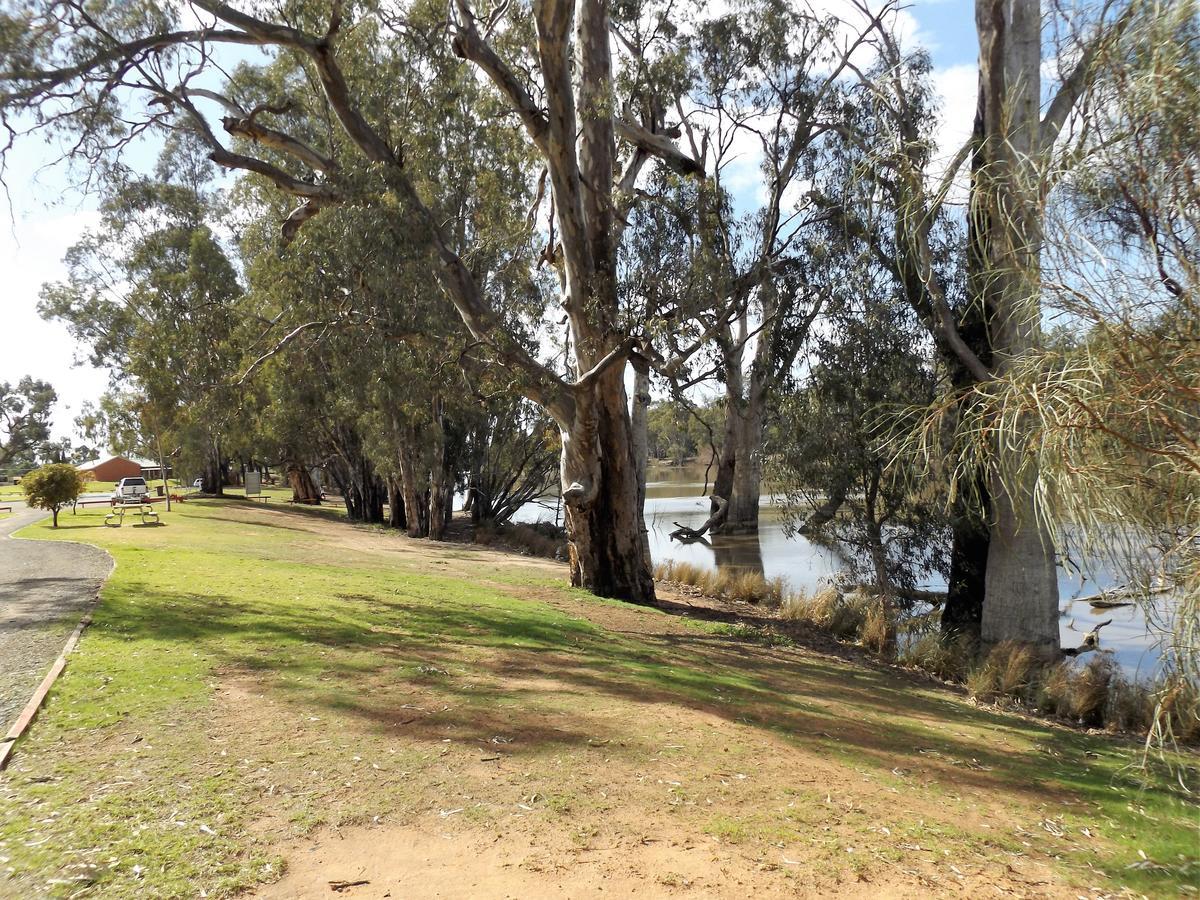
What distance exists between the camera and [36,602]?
30.2 feet

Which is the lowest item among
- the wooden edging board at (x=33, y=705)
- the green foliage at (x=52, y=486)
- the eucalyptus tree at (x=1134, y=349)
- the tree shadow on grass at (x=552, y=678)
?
the wooden edging board at (x=33, y=705)

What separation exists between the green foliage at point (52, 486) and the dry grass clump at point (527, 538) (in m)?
10.2

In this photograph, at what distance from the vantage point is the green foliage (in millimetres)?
19297

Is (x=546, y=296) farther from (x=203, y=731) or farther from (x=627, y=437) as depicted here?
(x=203, y=731)

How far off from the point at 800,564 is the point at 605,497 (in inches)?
382

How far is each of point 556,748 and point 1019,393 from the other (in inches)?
137

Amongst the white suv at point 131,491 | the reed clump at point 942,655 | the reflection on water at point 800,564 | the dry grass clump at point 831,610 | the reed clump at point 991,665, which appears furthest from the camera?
the white suv at point 131,491

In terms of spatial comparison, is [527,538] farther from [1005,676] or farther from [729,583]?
[1005,676]

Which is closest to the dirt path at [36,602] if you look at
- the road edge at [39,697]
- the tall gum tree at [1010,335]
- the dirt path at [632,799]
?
the road edge at [39,697]

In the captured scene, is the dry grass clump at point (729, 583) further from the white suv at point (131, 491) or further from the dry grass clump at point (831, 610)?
the white suv at point (131, 491)

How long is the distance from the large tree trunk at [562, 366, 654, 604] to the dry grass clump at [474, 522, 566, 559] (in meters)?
9.27

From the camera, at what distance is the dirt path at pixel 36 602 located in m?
6.28

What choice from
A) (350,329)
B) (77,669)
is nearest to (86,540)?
(350,329)

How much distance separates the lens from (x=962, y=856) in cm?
462
